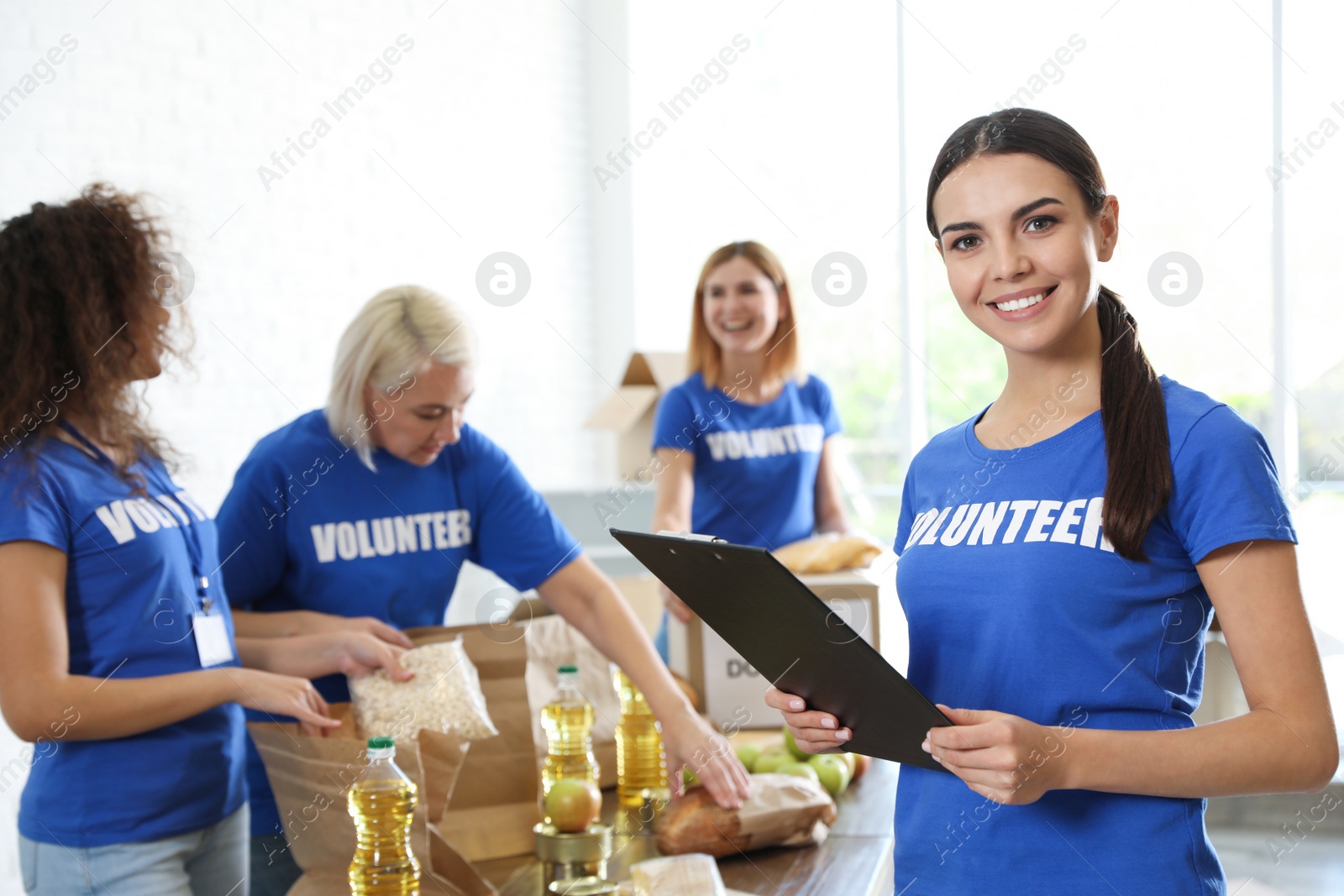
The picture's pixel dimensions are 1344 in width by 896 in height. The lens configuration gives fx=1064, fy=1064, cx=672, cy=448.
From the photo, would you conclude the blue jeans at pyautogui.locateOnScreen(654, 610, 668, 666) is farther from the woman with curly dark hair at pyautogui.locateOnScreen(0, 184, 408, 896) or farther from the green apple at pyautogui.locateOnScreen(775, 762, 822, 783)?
the woman with curly dark hair at pyautogui.locateOnScreen(0, 184, 408, 896)

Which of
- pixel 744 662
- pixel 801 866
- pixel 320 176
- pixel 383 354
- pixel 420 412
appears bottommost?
pixel 801 866

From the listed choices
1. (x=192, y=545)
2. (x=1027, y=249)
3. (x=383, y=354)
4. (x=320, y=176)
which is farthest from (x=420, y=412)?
(x=320, y=176)

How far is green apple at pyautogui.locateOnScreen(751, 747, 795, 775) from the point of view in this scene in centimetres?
167

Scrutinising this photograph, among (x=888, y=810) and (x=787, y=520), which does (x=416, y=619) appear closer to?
(x=888, y=810)

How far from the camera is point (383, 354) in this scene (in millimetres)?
1820

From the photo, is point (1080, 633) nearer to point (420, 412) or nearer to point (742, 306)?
point (420, 412)

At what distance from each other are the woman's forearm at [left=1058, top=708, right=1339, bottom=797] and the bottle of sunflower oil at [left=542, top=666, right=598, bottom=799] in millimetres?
871

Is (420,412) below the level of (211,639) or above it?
above

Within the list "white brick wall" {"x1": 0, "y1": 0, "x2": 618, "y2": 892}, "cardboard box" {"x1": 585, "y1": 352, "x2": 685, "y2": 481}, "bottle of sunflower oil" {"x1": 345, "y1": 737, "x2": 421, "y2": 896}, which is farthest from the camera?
"cardboard box" {"x1": 585, "y1": 352, "x2": 685, "y2": 481}

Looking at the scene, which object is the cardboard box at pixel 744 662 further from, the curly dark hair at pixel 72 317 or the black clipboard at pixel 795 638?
the curly dark hair at pixel 72 317

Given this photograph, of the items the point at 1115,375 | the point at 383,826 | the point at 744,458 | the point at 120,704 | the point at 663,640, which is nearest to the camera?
the point at 1115,375

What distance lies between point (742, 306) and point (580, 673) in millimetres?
1255

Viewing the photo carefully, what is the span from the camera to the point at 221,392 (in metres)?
3.33

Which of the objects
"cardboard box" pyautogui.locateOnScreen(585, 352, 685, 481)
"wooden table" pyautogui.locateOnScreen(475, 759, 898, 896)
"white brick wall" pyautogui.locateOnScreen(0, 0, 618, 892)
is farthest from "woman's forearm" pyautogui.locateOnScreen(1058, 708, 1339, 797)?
"cardboard box" pyautogui.locateOnScreen(585, 352, 685, 481)
